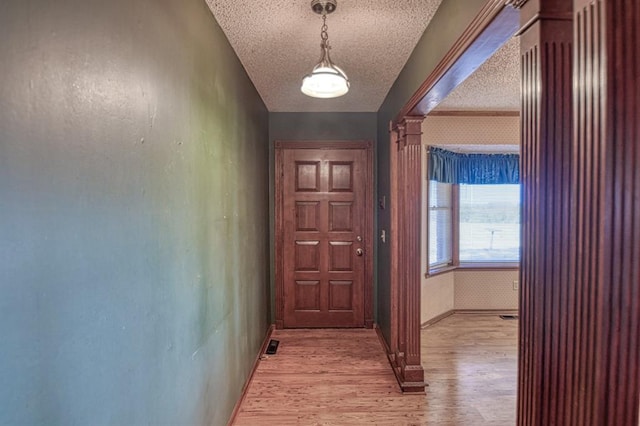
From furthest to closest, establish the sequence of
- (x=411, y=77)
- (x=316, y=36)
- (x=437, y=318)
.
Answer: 1. (x=437, y=318)
2. (x=411, y=77)
3. (x=316, y=36)

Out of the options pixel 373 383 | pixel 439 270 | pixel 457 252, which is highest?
pixel 457 252

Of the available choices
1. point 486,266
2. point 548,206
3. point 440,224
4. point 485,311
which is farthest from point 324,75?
point 485,311

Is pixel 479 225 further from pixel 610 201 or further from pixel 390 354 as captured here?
pixel 610 201

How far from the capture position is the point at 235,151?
7.64 ft

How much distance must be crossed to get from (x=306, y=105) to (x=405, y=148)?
4.70 feet

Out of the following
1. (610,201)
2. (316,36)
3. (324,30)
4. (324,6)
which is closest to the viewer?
(610,201)

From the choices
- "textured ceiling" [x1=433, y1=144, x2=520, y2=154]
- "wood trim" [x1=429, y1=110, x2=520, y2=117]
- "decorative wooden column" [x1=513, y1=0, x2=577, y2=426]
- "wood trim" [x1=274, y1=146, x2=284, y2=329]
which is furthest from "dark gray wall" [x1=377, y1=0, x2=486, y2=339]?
"wood trim" [x1=274, y1=146, x2=284, y2=329]

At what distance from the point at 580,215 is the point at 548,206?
12 cm

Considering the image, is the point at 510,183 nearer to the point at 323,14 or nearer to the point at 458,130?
the point at 458,130

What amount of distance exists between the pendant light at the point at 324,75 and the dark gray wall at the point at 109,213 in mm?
559

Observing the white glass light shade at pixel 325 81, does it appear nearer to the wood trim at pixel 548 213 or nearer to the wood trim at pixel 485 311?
the wood trim at pixel 548 213

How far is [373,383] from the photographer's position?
8.80 ft

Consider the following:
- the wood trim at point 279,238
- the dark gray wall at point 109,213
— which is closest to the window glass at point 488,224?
the wood trim at point 279,238

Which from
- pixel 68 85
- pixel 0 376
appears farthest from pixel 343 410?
pixel 68 85
